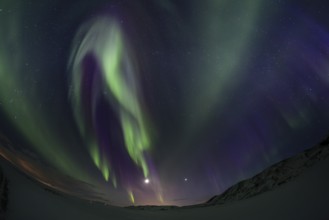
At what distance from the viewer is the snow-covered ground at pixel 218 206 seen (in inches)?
131

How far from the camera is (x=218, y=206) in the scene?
4078 mm

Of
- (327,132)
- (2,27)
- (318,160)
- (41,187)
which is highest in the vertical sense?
(2,27)

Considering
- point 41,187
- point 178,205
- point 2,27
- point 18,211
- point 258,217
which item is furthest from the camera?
point 178,205

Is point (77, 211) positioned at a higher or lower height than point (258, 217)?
higher

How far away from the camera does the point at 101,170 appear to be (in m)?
3.92

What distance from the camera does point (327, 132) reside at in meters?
3.96

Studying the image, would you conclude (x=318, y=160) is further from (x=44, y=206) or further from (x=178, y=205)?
(x=44, y=206)

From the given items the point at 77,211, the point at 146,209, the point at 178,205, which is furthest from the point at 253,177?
the point at 77,211

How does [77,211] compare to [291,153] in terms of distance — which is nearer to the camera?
[77,211]

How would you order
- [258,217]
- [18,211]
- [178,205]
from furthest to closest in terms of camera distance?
[178,205] < [258,217] < [18,211]

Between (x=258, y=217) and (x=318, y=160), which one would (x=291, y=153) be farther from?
(x=258, y=217)

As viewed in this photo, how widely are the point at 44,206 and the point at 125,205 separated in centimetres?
94

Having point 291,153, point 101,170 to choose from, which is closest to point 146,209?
point 101,170

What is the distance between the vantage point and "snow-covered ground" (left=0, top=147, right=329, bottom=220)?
131 inches
